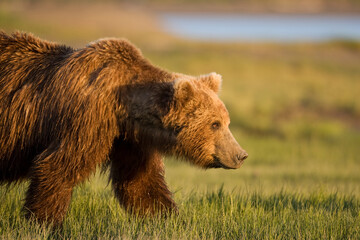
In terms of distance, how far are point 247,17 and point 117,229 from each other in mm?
86859

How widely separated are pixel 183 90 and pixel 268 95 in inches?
686

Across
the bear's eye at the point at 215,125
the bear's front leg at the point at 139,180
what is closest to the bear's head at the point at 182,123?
the bear's eye at the point at 215,125

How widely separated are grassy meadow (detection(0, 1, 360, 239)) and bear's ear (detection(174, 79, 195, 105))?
2.97ft

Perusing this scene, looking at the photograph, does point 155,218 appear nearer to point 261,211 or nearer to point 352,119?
point 261,211

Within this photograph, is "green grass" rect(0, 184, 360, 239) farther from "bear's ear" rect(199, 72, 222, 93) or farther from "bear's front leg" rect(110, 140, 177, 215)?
"bear's ear" rect(199, 72, 222, 93)

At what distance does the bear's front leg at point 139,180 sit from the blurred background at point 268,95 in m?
0.97

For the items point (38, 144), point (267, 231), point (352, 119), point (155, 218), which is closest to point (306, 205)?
point (267, 231)

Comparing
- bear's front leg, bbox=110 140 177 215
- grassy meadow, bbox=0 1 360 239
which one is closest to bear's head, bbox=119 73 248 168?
bear's front leg, bbox=110 140 177 215

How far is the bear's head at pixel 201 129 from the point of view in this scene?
5.04m

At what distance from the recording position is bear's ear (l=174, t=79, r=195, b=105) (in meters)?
4.95

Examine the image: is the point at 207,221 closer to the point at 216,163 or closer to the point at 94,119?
the point at 216,163

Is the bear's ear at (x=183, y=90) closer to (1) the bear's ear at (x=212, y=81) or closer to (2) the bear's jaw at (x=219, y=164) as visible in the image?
(1) the bear's ear at (x=212, y=81)

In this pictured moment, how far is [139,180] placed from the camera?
5578 millimetres

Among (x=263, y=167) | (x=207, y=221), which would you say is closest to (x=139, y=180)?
(x=207, y=221)
